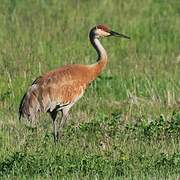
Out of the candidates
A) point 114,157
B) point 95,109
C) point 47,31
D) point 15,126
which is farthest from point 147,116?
point 47,31

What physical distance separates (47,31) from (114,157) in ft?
19.7

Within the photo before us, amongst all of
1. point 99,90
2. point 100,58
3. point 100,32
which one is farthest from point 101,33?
point 99,90

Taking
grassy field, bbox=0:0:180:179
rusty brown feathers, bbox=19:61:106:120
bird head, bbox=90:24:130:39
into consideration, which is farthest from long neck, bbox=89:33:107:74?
grassy field, bbox=0:0:180:179

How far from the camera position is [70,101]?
36.6 feet

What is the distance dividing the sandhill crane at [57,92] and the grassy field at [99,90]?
199 mm

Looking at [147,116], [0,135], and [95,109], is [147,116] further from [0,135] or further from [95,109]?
[0,135]

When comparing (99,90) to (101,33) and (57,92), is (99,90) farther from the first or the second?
(57,92)

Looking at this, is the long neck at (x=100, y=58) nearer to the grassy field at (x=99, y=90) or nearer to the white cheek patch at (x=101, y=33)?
the white cheek patch at (x=101, y=33)

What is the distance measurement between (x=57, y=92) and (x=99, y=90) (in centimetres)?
171

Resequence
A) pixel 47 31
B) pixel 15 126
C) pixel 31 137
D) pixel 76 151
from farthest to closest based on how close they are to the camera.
A: 1. pixel 47 31
2. pixel 15 126
3. pixel 31 137
4. pixel 76 151

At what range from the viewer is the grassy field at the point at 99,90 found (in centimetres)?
877

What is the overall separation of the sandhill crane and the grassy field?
0.65 ft

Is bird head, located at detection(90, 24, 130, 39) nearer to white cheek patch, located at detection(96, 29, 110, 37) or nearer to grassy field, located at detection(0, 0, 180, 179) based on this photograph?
white cheek patch, located at detection(96, 29, 110, 37)

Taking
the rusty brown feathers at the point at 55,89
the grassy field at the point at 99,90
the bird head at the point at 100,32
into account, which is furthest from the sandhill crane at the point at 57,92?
the bird head at the point at 100,32
